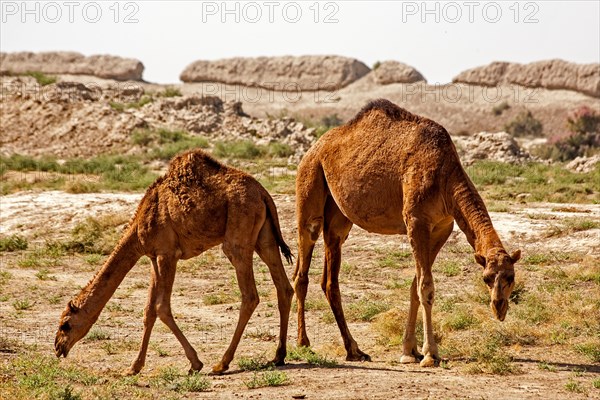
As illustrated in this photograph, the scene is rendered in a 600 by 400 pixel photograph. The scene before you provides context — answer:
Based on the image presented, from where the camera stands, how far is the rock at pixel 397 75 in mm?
60144

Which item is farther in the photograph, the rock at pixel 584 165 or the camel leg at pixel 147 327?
the rock at pixel 584 165

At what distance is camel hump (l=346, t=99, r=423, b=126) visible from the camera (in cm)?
1168

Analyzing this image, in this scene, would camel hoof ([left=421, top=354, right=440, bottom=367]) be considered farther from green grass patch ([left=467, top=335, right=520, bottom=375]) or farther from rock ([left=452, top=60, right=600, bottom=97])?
rock ([left=452, top=60, right=600, bottom=97])

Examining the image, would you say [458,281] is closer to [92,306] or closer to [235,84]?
[92,306]

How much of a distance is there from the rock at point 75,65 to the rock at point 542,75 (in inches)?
762

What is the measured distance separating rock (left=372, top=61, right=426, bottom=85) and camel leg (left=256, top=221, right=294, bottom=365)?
50.2 m

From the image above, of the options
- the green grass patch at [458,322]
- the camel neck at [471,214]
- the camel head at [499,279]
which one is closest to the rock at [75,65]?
the green grass patch at [458,322]

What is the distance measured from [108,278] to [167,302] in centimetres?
74

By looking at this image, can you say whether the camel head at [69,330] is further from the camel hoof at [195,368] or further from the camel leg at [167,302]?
the camel hoof at [195,368]

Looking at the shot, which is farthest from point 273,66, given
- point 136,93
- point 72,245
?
point 72,245

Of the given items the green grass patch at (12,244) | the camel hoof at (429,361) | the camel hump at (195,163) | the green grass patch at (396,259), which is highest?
the camel hump at (195,163)

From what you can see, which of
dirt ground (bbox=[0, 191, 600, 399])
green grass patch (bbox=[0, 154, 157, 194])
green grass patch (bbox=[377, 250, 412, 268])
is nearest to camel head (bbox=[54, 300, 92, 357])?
dirt ground (bbox=[0, 191, 600, 399])

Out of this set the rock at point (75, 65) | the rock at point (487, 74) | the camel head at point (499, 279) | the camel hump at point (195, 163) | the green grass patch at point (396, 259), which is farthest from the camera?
the rock at point (75, 65)

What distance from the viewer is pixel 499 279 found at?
9.80m
